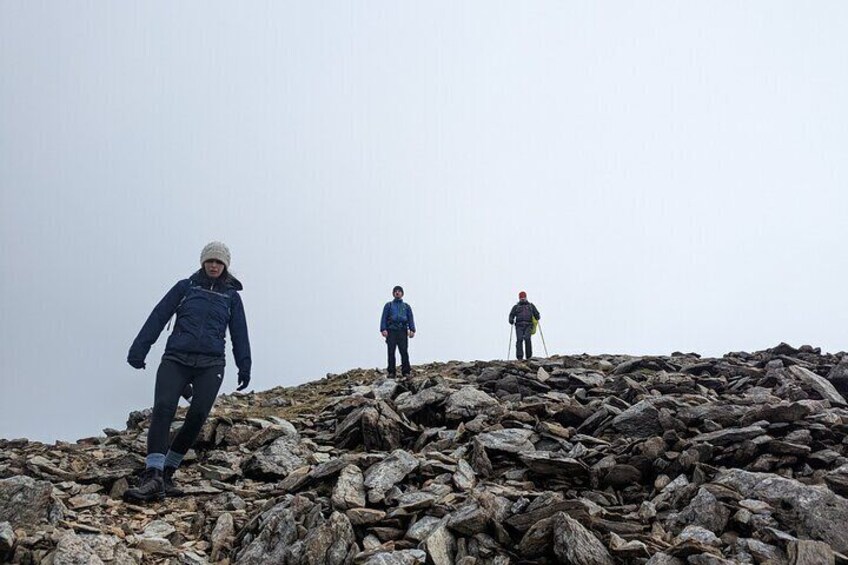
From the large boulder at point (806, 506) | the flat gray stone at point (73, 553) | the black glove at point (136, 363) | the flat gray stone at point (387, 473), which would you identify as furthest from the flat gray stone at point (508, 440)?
the flat gray stone at point (73, 553)

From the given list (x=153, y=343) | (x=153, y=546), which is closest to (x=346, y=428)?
(x=153, y=343)

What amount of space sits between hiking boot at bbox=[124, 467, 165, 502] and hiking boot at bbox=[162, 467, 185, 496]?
0.12m

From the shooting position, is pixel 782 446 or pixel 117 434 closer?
pixel 782 446

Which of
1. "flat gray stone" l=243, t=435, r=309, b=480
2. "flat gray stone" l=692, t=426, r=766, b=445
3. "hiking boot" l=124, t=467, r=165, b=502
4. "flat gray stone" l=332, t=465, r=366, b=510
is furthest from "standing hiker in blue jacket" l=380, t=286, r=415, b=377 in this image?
"flat gray stone" l=692, t=426, r=766, b=445

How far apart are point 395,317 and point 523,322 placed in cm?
786

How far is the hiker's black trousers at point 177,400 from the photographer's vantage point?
8867 mm

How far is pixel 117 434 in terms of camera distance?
1382 cm

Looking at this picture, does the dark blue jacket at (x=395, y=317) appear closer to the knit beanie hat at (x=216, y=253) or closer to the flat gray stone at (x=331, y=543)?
the knit beanie hat at (x=216, y=253)

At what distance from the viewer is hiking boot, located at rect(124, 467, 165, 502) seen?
8.56m

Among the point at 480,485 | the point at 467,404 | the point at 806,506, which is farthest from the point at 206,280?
the point at 806,506

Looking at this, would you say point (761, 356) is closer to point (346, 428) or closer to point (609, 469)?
point (609, 469)

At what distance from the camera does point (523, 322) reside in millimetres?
25172

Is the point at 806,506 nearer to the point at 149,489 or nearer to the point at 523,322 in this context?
the point at 149,489

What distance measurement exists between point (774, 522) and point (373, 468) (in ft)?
17.8
